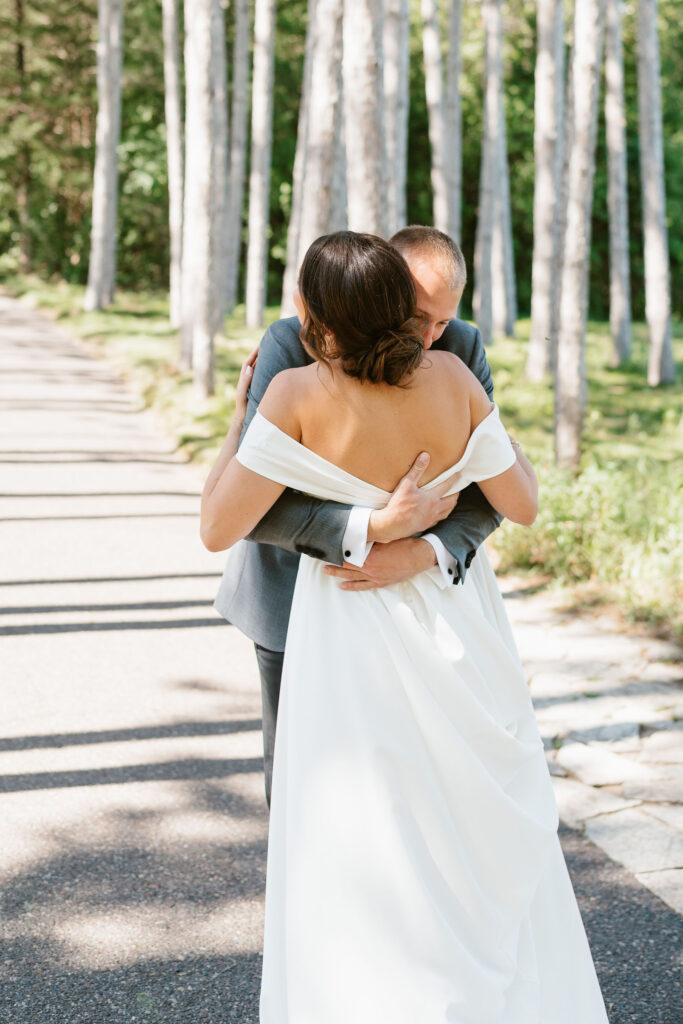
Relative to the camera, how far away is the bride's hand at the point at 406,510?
→ 2.37 meters

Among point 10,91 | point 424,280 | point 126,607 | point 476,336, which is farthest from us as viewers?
point 10,91

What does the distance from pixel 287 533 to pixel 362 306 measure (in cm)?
59

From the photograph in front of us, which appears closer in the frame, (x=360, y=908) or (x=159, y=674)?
(x=360, y=908)

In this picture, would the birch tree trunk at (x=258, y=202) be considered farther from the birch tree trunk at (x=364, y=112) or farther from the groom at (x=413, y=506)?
the groom at (x=413, y=506)

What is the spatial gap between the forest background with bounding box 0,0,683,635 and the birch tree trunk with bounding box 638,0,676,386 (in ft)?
1.48

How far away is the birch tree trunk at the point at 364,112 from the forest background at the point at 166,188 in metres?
5.22

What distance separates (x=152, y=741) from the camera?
4738mm

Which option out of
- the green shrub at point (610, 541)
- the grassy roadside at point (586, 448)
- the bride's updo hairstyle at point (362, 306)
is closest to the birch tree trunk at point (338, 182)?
the grassy roadside at point (586, 448)

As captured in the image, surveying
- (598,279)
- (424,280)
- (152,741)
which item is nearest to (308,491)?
(424,280)

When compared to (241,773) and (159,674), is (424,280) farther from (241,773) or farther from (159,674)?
(159,674)

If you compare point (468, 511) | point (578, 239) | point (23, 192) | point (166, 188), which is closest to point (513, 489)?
point (468, 511)

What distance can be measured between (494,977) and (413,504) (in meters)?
1.06

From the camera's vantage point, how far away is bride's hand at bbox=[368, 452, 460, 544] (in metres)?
A: 2.37

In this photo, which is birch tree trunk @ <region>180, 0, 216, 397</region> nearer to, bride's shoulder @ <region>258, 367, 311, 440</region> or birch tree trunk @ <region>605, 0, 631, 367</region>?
birch tree trunk @ <region>605, 0, 631, 367</region>
